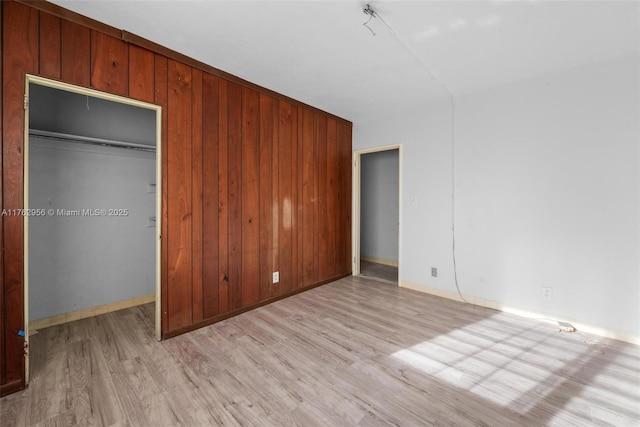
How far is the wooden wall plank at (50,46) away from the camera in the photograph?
1.83 metres

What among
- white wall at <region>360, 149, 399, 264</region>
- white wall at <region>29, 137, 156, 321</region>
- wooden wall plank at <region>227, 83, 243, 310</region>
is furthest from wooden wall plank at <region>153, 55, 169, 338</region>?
white wall at <region>360, 149, 399, 264</region>

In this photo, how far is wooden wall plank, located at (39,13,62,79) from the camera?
1833 mm

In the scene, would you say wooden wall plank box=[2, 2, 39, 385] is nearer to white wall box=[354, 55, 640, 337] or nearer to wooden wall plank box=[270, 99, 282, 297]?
wooden wall plank box=[270, 99, 282, 297]

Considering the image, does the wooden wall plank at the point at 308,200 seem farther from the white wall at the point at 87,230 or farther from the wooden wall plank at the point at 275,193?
the white wall at the point at 87,230

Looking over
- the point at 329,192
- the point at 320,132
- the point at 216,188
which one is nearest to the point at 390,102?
the point at 320,132

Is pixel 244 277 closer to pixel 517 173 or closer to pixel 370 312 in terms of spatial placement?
pixel 370 312

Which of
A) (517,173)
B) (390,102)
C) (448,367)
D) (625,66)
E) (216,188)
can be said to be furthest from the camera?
(390,102)

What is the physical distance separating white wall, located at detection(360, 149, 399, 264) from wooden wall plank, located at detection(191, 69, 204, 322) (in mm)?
3574

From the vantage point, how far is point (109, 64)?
2109 mm

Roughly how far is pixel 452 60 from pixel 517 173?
1.45 metres

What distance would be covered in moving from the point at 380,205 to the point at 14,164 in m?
5.03

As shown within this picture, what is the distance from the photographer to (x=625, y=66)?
2.39 meters

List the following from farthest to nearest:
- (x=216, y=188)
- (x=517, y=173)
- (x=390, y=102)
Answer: (x=390, y=102)
(x=517, y=173)
(x=216, y=188)

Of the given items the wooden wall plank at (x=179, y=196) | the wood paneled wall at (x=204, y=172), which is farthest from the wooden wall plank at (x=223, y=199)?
the wooden wall plank at (x=179, y=196)
